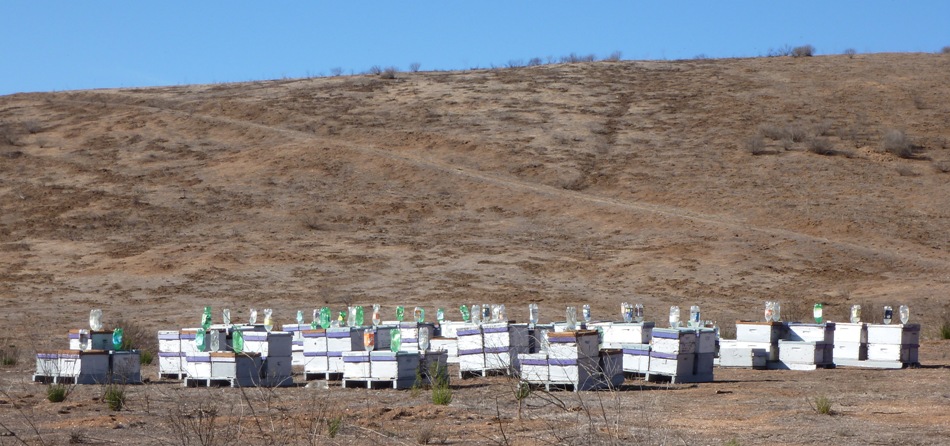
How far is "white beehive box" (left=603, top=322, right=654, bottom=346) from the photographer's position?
19672mm

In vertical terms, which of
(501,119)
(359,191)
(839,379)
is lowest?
(839,379)

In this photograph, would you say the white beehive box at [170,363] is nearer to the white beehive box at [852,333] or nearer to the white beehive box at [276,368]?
the white beehive box at [276,368]

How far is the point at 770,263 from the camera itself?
35.6 meters

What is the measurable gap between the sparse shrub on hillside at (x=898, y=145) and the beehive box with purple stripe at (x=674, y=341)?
32.4m

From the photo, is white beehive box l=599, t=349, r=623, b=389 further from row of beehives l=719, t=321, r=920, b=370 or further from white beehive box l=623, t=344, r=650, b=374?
row of beehives l=719, t=321, r=920, b=370

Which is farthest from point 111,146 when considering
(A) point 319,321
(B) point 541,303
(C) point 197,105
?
(A) point 319,321

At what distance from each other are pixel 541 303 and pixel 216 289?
354 inches

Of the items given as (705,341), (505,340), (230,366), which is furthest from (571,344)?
(230,366)

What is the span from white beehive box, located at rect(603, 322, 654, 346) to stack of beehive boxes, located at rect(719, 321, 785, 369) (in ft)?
5.50

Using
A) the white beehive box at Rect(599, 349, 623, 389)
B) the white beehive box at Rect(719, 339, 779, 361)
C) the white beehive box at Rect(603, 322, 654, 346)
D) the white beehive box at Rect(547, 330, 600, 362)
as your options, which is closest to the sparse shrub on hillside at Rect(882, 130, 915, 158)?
the white beehive box at Rect(719, 339, 779, 361)

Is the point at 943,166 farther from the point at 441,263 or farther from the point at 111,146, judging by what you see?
the point at 111,146

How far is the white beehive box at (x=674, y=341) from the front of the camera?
17.8 metres

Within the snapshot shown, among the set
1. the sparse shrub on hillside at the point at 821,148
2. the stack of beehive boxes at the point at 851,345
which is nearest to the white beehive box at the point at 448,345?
the stack of beehive boxes at the point at 851,345

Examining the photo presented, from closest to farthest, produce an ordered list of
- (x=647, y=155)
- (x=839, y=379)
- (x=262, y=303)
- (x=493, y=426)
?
(x=493, y=426)
(x=839, y=379)
(x=262, y=303)
(x=647, y=155)
